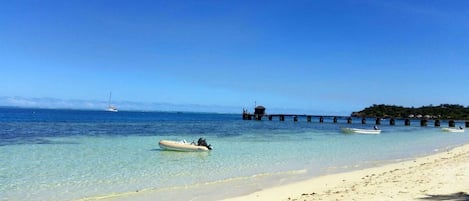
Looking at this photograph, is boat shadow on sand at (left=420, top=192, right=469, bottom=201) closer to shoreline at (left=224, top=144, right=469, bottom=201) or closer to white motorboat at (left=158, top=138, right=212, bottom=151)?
shoreline at (left=224, top=144, right=469, bottom=201)

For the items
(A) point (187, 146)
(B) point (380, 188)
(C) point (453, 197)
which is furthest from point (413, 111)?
(C) point (453, 197)

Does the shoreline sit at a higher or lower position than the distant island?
lower

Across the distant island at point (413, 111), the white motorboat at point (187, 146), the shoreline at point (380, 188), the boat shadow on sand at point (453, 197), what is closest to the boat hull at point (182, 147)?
the white motorboat at point (187, 146)

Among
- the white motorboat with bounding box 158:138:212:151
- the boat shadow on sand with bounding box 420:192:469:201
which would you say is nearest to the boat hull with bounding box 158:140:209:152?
the white motorboat with bounding box 158:138:212:151

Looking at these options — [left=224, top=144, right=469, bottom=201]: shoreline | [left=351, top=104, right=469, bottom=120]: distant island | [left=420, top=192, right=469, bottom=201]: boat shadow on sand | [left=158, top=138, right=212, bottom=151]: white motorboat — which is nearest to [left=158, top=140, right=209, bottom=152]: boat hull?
[left=158, top=138, right=212, bottom=151]: white motorboat

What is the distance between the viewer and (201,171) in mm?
16141

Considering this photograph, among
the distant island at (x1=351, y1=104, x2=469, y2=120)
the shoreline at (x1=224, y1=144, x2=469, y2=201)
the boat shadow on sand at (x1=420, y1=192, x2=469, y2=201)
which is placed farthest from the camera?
the distant island at (x1=351, y1=104, x2=469, y2=120)

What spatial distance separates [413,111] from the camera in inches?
5453

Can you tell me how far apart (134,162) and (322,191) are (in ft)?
30.5

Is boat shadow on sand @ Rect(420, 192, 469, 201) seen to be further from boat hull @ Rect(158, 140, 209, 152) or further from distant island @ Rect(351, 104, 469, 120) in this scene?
distant island @ Rect(351, 104, 469, 120)

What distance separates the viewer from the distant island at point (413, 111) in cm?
13162

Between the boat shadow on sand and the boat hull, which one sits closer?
the boat shadow on sand

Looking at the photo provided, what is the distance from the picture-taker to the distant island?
13162cm

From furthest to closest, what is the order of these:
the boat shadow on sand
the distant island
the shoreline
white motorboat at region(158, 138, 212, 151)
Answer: the distant island → white motorboat at region(158, 138, 212, 151) → the shoreline → the boat shadow on sand
